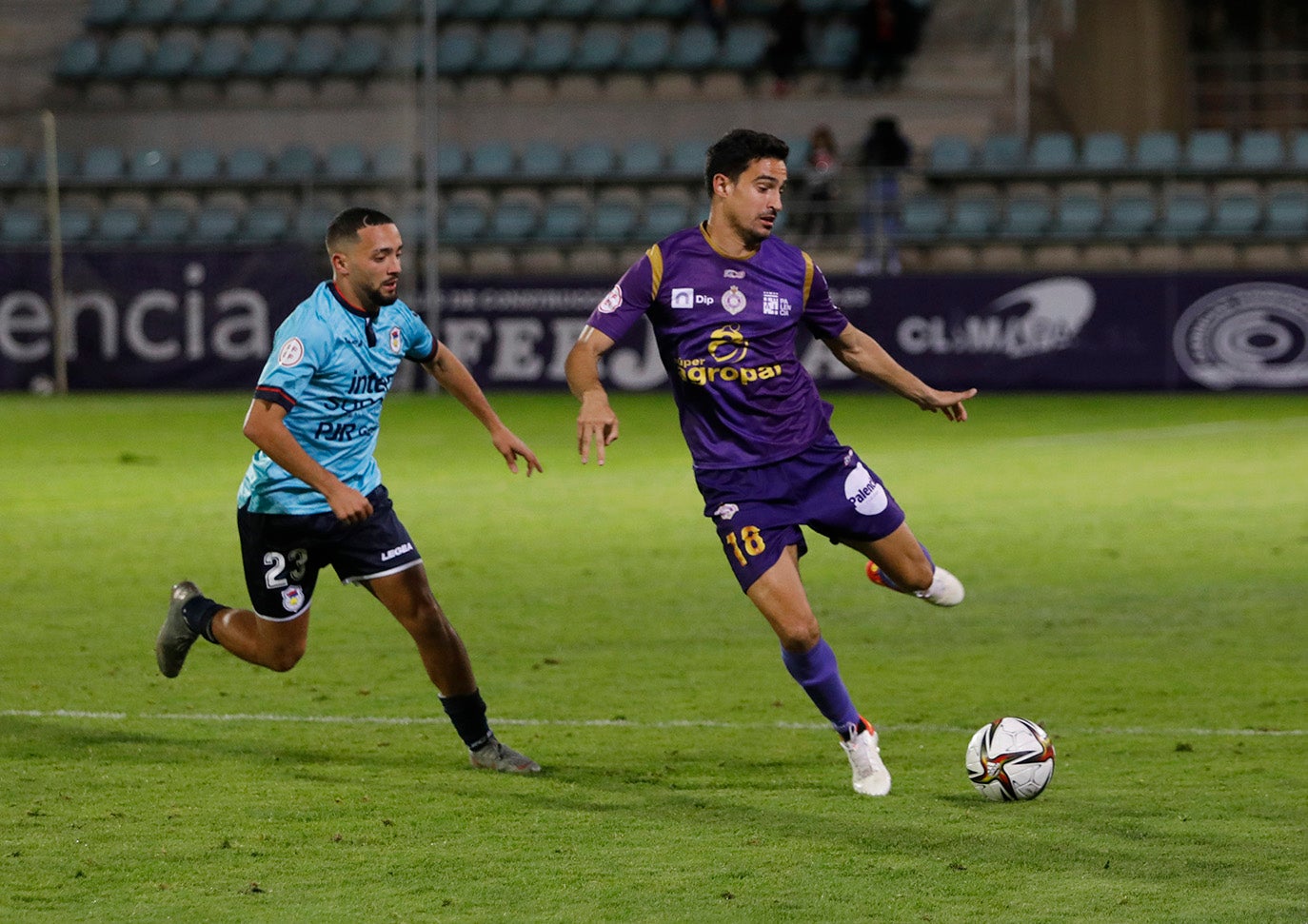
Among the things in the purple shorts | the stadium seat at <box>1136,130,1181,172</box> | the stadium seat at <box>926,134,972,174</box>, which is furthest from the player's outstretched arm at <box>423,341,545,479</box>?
the stadium seat at <box>1136,130,1181,172</box>

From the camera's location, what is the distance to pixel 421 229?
89.9ft

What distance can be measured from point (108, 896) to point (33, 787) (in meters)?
1.31

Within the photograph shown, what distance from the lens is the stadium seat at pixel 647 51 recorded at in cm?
3027

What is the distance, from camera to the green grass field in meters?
4.98

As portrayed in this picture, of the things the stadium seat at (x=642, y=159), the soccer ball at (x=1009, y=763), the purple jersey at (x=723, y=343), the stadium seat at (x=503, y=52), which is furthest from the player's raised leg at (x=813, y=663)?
the stadium seat at (x=503, y=52)

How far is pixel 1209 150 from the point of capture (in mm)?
27688

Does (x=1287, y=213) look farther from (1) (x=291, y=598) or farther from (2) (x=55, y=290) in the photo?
(1) (x=291, y=598)

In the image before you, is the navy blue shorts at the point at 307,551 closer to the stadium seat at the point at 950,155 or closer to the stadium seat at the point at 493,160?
the stadium seat at the point at 950,155

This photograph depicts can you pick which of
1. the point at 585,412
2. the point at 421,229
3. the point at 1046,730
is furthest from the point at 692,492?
the point at 421,229

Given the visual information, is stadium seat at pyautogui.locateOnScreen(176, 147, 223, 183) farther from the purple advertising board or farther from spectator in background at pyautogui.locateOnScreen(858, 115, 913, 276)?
spectator in background at pyautogui.locateOnScreen(858, 115, 913, 276)

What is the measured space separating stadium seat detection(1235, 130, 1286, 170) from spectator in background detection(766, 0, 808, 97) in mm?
6486

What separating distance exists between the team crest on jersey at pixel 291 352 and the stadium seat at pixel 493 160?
23.3m

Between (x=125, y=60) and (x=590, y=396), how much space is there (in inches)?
1096

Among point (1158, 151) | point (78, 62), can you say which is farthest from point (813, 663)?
point (78, 62)
